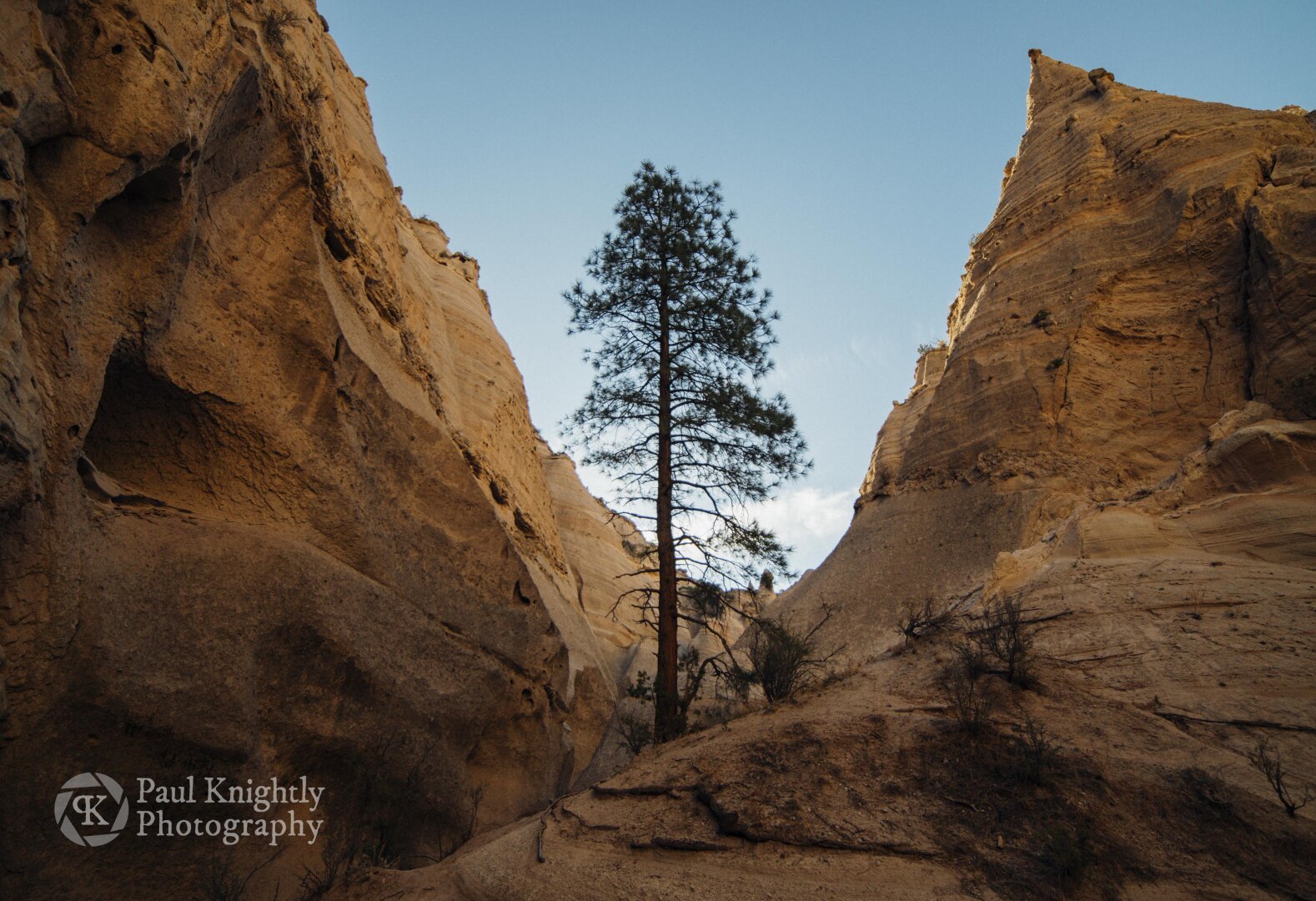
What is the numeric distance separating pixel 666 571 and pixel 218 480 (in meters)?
5.43

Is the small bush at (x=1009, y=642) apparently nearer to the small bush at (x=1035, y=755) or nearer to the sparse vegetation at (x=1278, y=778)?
the small bush at (x=1035, y=755)

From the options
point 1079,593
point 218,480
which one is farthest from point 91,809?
point 1079,593

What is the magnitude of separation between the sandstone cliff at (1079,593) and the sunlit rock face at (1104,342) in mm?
60

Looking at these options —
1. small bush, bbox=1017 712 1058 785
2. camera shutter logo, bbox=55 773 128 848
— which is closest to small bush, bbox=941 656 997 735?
small bush, bbox=1017 712 1058 785

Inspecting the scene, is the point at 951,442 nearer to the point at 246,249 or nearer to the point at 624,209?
the point at 624,209

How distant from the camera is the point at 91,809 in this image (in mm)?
5895

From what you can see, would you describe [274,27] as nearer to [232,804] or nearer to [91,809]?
[91,809]

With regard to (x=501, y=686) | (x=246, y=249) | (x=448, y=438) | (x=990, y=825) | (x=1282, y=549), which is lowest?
(x=990, y=825)

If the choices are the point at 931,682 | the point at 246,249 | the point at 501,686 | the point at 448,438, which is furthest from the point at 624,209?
the point at 931,682

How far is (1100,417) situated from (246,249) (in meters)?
15.3

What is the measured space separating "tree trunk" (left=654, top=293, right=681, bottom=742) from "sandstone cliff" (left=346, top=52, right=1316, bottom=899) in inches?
50.8

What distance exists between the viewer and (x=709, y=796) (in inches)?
255

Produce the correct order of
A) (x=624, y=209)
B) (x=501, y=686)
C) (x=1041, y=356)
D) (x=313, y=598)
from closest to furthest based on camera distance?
(x=313, y=598) → (x=501, y=686) → (x=624, y=209) → (x=1041, y=356)

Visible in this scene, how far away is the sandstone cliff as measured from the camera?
216 inches
